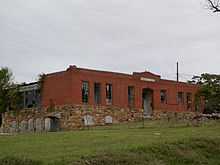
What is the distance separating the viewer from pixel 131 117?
53.5 metres

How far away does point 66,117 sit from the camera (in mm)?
48312

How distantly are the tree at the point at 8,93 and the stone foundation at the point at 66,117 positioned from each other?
0.98 m

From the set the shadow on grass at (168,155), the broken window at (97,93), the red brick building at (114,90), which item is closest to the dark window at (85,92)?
the red brick building at (114,90)

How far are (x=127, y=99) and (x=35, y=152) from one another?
37113 mm

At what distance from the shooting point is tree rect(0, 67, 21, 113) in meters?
54.8

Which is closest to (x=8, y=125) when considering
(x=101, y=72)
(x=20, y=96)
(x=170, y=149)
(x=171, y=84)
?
(x=20, y=96)

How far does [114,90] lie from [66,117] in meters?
6.52

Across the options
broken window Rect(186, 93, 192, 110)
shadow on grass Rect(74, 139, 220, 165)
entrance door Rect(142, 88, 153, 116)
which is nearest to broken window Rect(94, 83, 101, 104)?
entrance door Rect(142, 88, 153, 116)

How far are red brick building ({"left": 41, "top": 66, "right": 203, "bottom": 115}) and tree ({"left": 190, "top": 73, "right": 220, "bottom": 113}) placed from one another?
2.32 m

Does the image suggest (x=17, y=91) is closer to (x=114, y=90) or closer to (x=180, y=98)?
(x=114, y=90)

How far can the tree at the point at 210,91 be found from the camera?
190 ft

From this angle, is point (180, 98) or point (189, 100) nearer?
point (180, 98)

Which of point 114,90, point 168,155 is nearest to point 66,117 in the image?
point 114,90

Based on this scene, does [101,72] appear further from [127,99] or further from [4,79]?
[4,79]
